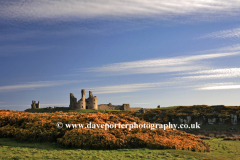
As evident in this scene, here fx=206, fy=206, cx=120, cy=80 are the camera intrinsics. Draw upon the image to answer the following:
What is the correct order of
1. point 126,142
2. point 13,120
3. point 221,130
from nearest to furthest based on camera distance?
point 126,142, point 13,120, point 221,130

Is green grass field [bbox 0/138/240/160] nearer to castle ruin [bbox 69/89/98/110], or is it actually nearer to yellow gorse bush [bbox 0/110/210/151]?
yellow gorse bush [bbox 0/110/210/151]

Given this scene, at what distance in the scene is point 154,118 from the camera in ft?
100

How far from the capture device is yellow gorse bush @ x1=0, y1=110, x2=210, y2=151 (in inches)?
463

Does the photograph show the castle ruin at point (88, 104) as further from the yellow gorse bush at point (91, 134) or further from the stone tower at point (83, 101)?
the yellow gorse bush at point (91, 134)

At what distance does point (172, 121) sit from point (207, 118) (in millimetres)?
4957

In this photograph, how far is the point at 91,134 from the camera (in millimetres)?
11930

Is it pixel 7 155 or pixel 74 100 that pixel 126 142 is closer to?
pixel 7 155


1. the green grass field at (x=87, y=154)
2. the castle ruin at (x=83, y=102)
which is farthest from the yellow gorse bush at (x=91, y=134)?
the castle ruin at (x=83, y=102)

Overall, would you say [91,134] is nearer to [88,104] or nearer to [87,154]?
[87,154]

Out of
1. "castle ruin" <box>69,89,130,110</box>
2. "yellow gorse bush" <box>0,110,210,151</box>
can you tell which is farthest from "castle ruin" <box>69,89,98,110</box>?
"yellow gorse bush" <box>0,110,210,151</box>

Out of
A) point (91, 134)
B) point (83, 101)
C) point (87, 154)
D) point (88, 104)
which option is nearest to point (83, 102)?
point (83, 101)

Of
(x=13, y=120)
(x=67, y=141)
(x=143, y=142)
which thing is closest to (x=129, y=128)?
(x=143, y=142)

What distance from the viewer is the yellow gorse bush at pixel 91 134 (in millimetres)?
11759

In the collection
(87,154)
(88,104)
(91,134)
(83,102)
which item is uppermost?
(83,102)
